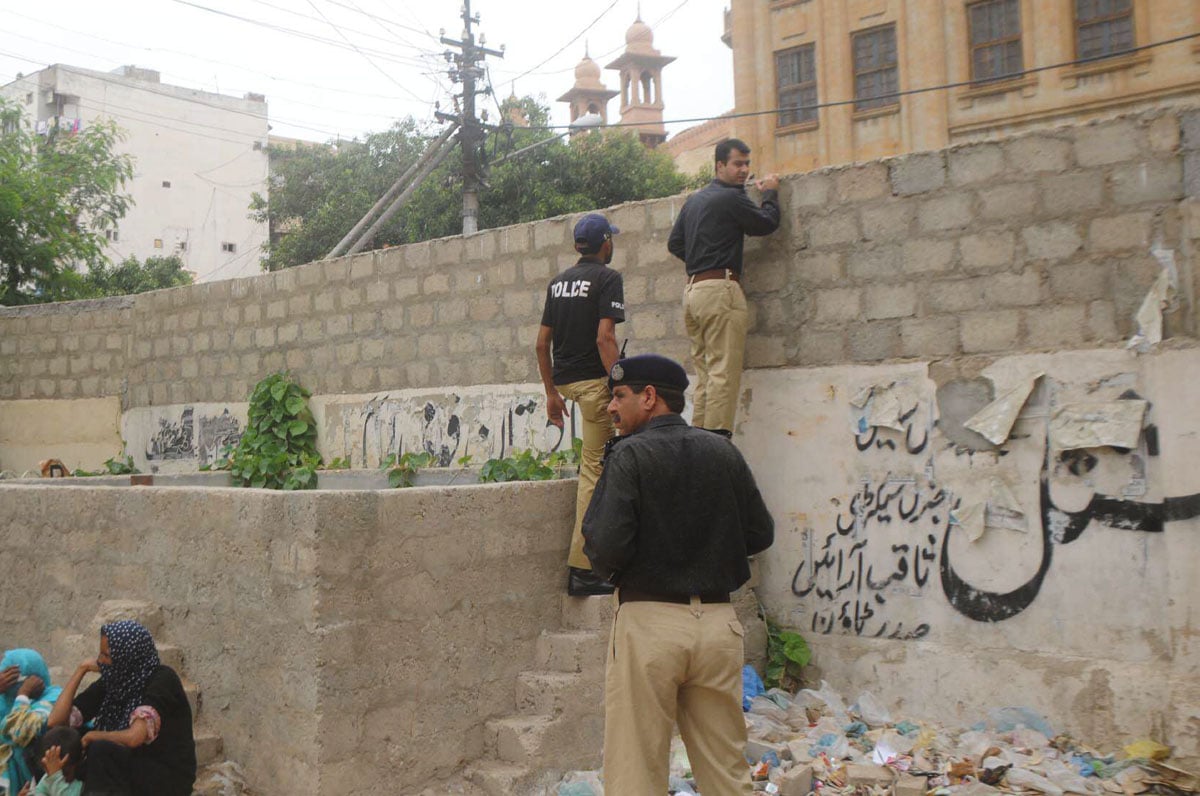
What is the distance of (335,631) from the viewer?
4.37 meters

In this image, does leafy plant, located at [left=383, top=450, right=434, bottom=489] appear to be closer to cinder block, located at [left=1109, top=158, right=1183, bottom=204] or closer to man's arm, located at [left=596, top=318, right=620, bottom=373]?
man's arm, located at [left=596, top=318, right=620, bottom=373]

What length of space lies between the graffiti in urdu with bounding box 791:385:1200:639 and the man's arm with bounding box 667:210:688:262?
1326mm

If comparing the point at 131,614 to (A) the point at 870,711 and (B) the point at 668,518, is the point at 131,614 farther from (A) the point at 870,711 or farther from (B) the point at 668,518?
(A) the point at 870,711

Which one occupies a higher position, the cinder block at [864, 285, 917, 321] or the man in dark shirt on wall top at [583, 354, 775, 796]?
the cinder block at [864, 285, 917, 321]

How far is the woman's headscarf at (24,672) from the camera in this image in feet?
15.4

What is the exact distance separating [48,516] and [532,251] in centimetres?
338

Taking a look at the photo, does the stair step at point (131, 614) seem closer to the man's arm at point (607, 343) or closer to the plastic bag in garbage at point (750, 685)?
the man's arm at point (607, 343)

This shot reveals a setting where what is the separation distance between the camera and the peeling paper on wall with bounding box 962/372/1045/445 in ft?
17.2

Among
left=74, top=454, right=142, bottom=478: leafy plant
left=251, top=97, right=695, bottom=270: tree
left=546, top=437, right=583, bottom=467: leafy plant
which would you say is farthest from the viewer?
left=251, top=97, right=695, bottom=270: tree

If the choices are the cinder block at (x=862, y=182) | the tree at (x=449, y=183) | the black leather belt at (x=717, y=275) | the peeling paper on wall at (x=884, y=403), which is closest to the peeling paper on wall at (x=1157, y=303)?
the peeling paper on wall at (x=884, y=403)

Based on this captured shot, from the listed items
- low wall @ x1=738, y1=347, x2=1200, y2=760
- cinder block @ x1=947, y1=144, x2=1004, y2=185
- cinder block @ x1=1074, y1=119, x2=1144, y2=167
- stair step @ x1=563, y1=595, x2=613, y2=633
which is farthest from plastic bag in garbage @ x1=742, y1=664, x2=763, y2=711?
cinder block @ x1=1074, y1=119, x2=1144, y2=167

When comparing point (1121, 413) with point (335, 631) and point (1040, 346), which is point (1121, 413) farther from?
point (335, 631)

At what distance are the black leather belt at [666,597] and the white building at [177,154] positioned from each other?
3546 cm

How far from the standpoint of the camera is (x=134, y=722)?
4203 millimetres
